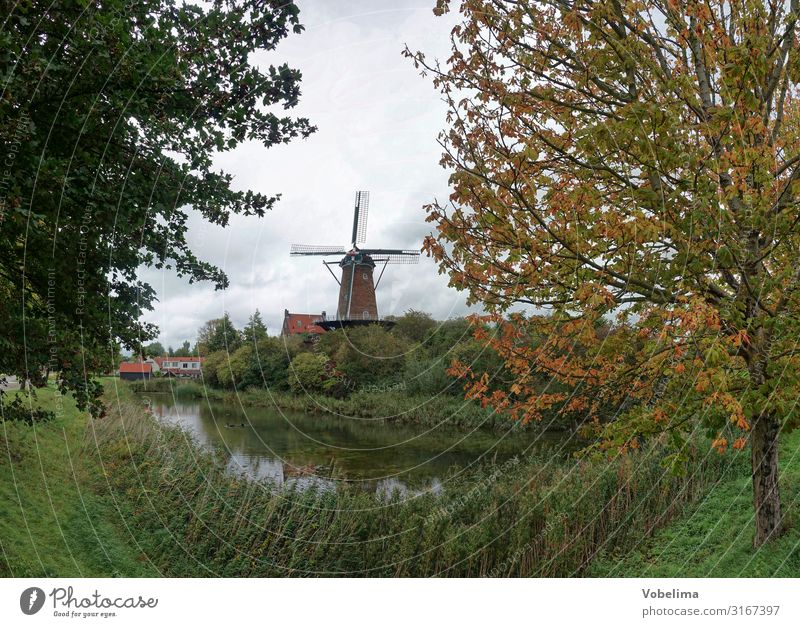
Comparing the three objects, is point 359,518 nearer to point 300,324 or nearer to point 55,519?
point 300,324

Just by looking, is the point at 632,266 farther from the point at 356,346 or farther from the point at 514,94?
the point at 356,346

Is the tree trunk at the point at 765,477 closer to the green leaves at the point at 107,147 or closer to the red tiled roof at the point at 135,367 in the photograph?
the green leaves at the point at 107,147

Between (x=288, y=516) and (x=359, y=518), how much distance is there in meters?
0.89

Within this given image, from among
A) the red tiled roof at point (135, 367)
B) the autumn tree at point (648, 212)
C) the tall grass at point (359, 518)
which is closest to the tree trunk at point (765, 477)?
the autumn tree at point (648, 212)

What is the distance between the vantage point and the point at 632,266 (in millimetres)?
3758

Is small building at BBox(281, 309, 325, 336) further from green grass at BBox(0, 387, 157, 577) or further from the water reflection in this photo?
green grass at BBox(0, 387, 157, 577)

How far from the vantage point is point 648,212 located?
4.42 metres

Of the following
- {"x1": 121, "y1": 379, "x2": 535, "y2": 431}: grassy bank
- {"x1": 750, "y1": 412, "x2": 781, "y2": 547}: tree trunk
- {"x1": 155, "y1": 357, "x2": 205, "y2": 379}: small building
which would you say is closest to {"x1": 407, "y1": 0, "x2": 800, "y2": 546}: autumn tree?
{"x1": 750, "y1": 412, "x2": 781, "y2": 547}: tree trunk

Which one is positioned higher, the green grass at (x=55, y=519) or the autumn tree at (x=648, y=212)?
the autumn tree at (x=648, y=212)

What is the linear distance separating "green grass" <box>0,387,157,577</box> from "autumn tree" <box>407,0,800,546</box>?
3.95m

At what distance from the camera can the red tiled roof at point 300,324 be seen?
5.16 meters

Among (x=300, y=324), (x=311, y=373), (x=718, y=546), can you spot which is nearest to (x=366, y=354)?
(x=311, y=373)

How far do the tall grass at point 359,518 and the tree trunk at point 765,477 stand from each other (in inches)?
59.2
